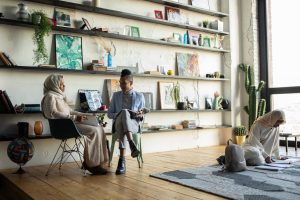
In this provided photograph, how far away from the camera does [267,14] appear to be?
6719 mm

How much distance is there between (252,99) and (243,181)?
3547mm

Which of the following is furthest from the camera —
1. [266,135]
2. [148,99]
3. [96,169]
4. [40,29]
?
[148,99]

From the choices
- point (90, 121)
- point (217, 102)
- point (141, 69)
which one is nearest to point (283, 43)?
point (217, 102)

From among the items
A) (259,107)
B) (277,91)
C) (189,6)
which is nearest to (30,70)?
(189,6)

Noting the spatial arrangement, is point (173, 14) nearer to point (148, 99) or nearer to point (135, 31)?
point (135, 31)

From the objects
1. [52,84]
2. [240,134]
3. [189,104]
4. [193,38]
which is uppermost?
[193,38]

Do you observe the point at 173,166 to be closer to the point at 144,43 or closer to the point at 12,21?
the point at 144,43

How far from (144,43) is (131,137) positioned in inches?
89.5

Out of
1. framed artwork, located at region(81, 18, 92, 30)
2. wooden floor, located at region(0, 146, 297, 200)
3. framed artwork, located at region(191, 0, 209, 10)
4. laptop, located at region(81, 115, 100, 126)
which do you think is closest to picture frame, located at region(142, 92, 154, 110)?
wooden floor, located at region(0, 146, 297, 200)

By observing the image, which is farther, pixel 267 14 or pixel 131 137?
pixel 267 14

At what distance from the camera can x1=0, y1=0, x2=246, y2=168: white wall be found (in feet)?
13.8

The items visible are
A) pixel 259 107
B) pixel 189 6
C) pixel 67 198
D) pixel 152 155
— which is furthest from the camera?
pixel 259 107

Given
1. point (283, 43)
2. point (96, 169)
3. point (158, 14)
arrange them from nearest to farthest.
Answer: point (96, 169) → point (158, 14) → point (283, 43)

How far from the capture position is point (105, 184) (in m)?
3.08
